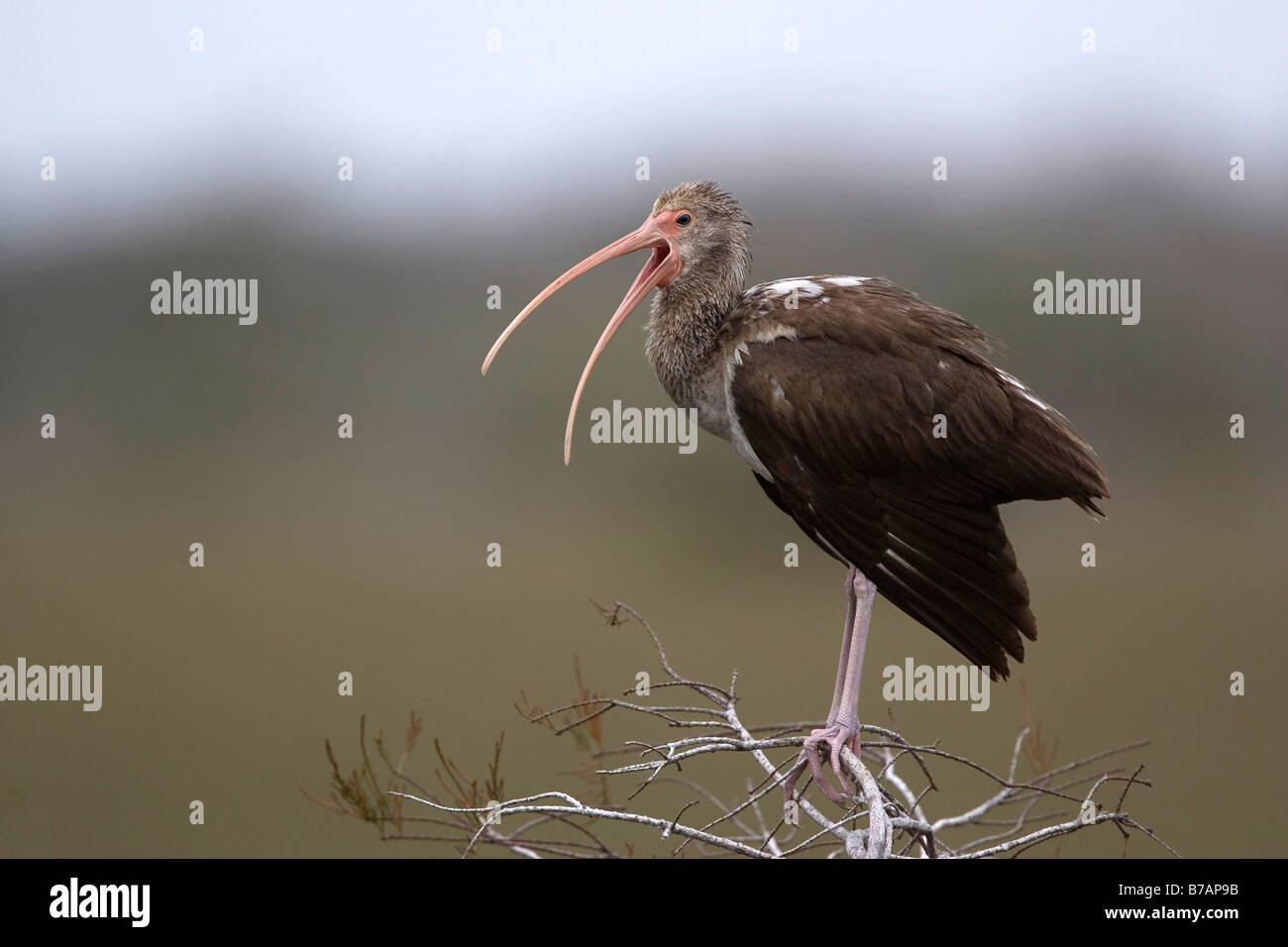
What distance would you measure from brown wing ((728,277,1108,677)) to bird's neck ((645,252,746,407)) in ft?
1.13

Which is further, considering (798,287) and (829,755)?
(798,287)

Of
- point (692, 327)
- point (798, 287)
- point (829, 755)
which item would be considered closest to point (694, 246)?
point (692, 327)

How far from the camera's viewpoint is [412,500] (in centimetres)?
4156

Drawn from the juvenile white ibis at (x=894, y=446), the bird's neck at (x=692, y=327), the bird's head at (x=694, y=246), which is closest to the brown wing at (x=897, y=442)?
the juvenile white ibis at (x=894, y=446)

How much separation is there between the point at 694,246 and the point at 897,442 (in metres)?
1.42

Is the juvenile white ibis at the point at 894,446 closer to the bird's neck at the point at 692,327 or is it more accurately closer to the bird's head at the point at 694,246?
the bird's neck at the point at 692,327

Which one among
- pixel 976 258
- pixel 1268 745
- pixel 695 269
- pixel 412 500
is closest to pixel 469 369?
pixel 412 500

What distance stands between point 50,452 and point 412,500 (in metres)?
10.1

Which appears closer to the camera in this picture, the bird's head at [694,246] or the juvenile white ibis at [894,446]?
the juvenile white ibis at [894,446]

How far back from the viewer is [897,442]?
20.6 ft

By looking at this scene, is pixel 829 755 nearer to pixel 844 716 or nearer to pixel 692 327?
pixel 844 716

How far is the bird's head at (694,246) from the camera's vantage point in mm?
6875

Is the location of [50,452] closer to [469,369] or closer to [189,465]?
[189,465]

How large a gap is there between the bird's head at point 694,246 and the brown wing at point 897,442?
534 mm
